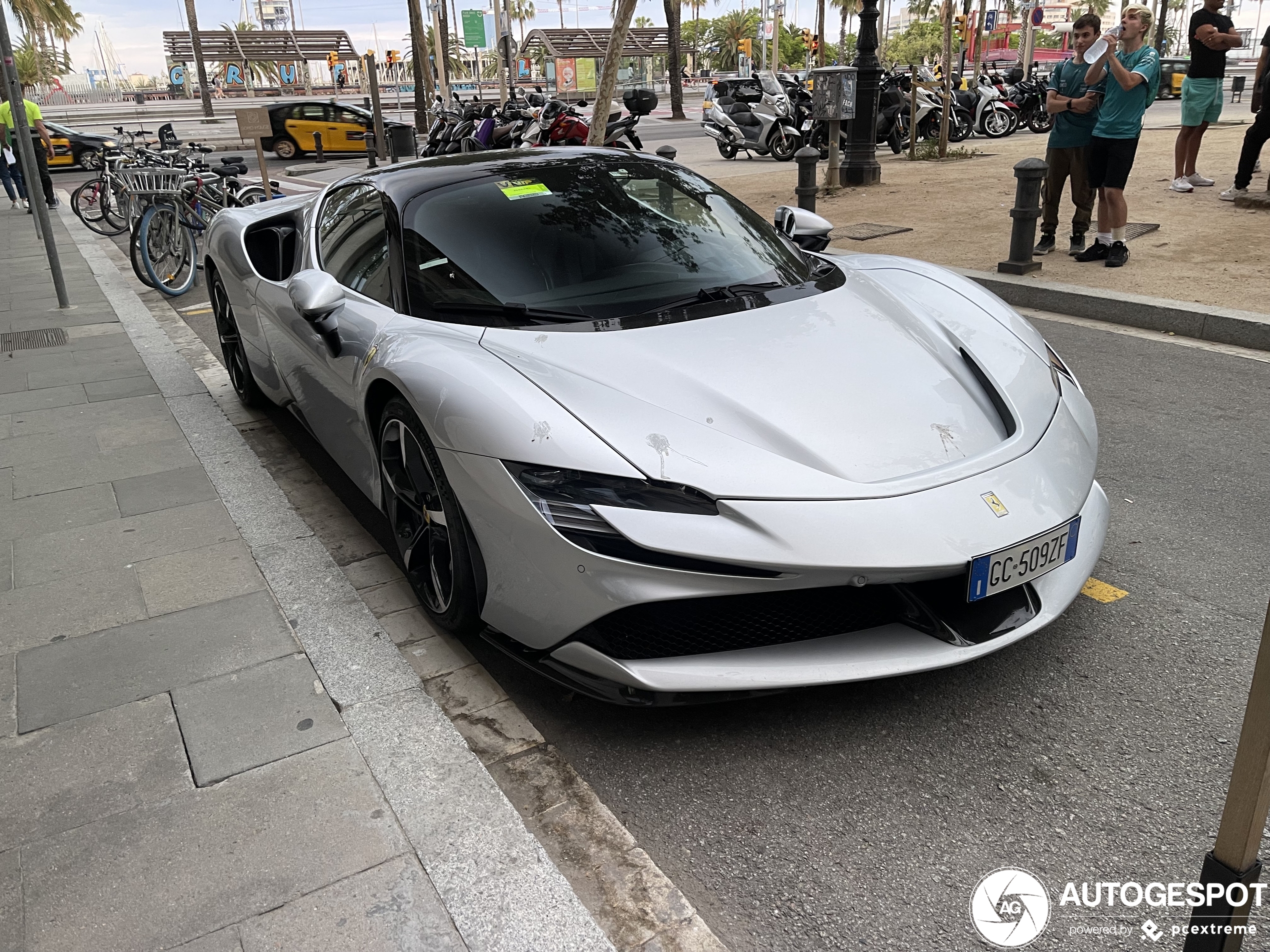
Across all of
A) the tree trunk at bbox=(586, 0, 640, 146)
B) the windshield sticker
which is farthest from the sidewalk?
the tree trunk at bbox=(586, 0, 640, 146)

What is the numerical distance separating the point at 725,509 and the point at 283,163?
80.6 ft

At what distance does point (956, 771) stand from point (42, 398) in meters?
5.49

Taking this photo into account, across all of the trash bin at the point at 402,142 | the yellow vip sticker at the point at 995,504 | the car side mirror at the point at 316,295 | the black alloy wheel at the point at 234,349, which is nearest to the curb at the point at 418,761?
the car side mirror at the point at 316,295

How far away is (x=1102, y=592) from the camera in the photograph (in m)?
3.13

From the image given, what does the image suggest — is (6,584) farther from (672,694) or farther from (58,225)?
(58,225)

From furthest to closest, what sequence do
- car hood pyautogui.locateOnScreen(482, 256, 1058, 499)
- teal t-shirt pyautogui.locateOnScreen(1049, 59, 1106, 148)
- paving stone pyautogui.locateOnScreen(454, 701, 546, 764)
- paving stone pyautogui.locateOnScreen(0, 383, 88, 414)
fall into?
1. teal t-shirt pyautogui.locateOnScreen(1049, 59, 1106, 148)
2. paving stone pyautogui.locateOnScreen(0, 383, 88, 414)
3. paving stone pyautogui.locateOnScreen(454, 701, 546, 764)
4. car hood pyautogui.locateOnScreen(482, 256, 1058, 499)

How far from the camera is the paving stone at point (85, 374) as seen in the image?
607cm

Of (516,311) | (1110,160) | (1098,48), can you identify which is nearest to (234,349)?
(516,311)

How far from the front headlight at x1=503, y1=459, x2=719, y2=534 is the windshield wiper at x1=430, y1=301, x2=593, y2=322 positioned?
2.50 feet

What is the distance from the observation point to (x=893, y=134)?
17547 millimetres

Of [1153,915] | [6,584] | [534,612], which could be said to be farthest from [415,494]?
[1153,915]

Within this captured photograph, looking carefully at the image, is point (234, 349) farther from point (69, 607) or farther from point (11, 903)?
point (11, 903)

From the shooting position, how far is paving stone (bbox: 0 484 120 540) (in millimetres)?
3973

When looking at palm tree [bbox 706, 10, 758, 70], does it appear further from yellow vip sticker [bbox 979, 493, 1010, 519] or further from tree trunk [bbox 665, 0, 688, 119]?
yellow vip sticker [bbox 979, 493, 1010, 519]
